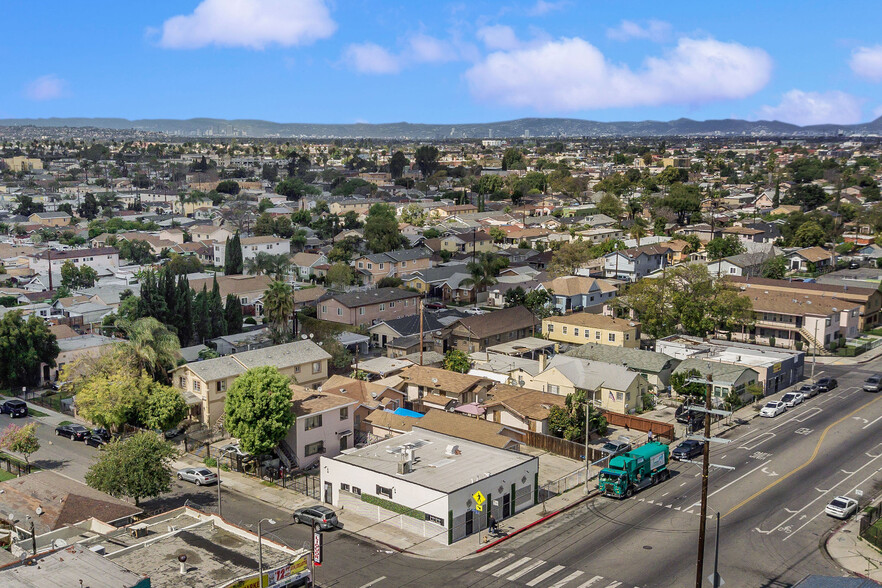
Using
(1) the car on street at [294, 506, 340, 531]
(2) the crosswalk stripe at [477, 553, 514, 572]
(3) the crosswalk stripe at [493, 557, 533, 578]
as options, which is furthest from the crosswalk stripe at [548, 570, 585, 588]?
(1) the car on street at [294, 506, 340, 531]

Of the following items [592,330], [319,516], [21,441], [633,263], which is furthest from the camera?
[633,263]

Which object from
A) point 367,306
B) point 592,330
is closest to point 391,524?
point 592,330

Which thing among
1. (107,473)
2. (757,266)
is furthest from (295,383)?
(757,266)

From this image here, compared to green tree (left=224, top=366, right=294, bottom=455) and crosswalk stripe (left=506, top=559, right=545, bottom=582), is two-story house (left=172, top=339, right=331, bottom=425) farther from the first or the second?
crosswalk stripe (left=506, top=559, right=545, bottom=582)

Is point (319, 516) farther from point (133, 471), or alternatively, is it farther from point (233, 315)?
point (233, 315)

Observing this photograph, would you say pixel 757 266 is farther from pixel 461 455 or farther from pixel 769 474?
pixel 461 455
